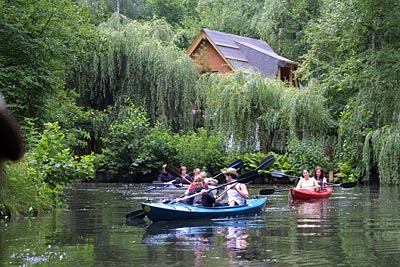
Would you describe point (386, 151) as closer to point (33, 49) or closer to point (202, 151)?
point (202, 151)

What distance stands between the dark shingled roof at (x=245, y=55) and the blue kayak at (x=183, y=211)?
28153 millimetres

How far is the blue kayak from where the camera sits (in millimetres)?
14102

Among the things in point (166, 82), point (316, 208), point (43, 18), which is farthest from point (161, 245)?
point (166, 82)

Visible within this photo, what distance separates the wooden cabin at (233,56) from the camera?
42.7 meters

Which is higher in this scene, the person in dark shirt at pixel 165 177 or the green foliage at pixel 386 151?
the green foliage at pixel 386 151

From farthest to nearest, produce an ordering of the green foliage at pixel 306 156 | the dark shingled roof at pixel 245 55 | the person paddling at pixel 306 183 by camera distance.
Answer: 1. the dark shingled roof at pixel 245 55
2. the green foliage at pixel 306 156
3. the person paddling at pixel 306 183

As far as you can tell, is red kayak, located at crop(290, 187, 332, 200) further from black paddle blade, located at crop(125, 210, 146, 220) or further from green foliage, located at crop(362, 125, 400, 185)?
black paddle blade, located at crop(125, 210, 146, 220)

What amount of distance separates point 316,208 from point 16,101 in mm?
8687

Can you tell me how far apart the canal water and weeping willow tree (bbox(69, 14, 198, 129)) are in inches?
564

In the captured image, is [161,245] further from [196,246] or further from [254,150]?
[254,150]

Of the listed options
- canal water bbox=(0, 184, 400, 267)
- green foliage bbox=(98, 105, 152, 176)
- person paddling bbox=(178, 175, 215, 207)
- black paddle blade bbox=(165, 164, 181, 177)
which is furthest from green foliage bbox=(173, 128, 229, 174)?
person paddling bbox=(178, 175, 215, 207)

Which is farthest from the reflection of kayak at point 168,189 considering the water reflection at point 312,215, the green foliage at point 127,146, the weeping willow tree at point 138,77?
the weeping willow tree at point 138,77

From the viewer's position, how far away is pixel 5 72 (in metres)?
19.7

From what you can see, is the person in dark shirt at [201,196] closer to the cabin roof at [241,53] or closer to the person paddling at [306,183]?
the person paddling at [306,183]
